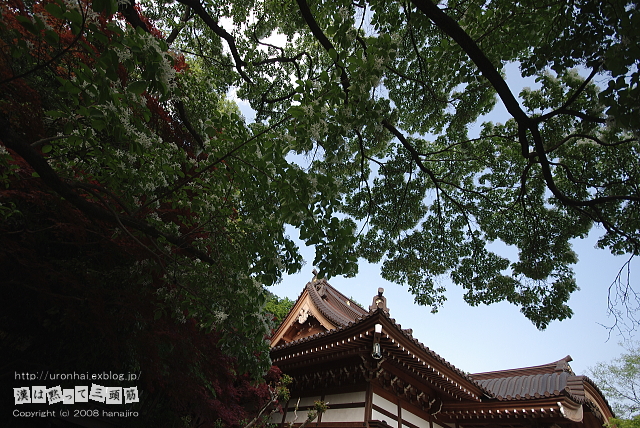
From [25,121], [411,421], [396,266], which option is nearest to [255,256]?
[25,121]

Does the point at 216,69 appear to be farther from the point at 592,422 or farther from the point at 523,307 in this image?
the point at 592,422

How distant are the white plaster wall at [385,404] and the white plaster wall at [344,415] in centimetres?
33

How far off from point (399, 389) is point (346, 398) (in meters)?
1.17

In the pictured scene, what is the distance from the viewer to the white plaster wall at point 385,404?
6914 mm

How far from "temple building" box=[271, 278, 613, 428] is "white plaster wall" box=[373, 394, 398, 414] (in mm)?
18

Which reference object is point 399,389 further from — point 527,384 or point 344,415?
point 527,384

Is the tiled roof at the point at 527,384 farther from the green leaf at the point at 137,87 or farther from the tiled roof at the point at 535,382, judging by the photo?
the green leaf at the point at 137,87

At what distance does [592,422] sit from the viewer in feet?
26.1

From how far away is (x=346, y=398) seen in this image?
23.9ft

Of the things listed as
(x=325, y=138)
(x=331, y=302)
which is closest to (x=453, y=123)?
(x=325, y=138)

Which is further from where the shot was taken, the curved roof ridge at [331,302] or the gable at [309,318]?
the curved roof ridge at [331,302]

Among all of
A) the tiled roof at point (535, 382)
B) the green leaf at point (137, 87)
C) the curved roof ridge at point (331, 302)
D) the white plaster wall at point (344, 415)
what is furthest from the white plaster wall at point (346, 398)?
the green leaf at point (137, 87)

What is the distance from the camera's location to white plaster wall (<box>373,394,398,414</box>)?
6.91 m

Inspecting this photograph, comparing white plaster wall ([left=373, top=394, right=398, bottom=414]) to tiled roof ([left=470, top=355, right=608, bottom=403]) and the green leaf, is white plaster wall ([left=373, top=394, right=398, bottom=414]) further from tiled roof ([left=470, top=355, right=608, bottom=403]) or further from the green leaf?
the green leaf
